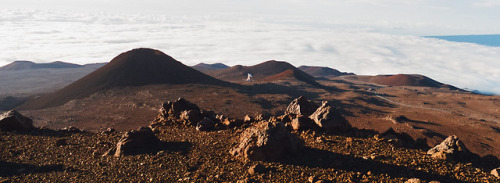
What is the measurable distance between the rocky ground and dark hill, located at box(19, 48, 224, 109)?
41.4m

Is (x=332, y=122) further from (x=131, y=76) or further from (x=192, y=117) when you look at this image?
(x=131, y=76)

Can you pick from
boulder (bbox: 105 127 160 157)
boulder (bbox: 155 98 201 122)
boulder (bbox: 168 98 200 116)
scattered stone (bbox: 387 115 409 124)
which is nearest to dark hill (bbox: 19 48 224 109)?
scattered stone (bbox: 387 115 409 124)

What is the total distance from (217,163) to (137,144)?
4325mm

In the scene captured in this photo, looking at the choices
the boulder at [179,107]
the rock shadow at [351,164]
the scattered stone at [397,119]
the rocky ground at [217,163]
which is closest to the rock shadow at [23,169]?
the rocky ground at [217,163]

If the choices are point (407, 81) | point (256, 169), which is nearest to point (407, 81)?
point (407, 81)

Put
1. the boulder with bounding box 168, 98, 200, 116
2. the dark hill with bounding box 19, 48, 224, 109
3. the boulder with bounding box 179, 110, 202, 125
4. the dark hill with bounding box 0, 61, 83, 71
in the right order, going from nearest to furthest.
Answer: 1. the boulder with bounding box 179, 110, 202, 125
2. the boulder with bounding box 168, 98, 200, 116
3. the dark hill with bounding box 19, 48, 224, 109
4. the dark hill with bounding box 0, 61, 83, 71

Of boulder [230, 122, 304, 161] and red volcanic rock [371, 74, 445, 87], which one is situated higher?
red volcanic rock [371, 74, 445, 87]

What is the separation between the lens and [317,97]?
185 ft

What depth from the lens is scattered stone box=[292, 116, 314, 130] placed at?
12.8 metres

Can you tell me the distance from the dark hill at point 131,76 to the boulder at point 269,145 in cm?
4832

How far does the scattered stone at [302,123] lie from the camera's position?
41.9ft

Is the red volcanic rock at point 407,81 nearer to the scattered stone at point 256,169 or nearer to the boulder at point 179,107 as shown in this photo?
the boulder at point 179,107

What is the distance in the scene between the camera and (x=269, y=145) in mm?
9898

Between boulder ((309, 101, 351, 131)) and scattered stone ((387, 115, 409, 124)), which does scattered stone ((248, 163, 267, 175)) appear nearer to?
boulder ((309, 101, 351, 131))
